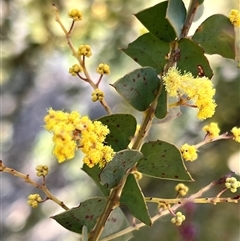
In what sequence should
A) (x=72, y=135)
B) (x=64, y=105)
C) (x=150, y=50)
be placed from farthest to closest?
(x=64, y=105) → (x=150, y=50) → (x=72, y=135)

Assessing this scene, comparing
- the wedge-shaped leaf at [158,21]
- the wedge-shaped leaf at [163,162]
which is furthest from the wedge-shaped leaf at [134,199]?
the wedge-shaped leaf at [158,21]

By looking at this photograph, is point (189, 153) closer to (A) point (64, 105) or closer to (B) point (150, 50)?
(B) point (150, 50)

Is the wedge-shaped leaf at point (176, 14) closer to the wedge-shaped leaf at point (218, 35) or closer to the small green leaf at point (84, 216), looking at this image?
the wedge-shaped leaf at point (218, 35)

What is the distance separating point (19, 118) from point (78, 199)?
9.6 inches

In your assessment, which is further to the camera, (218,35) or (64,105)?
(64,105)

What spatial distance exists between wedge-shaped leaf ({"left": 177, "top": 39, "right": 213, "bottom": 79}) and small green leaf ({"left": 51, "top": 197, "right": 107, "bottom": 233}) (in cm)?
14

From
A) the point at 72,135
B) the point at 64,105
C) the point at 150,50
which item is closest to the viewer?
the point at 72,135

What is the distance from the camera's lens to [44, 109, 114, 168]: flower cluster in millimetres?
270

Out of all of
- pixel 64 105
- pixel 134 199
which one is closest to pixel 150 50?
pixel 134 199

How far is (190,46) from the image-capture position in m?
0.34

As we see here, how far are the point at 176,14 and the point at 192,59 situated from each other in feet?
0.13

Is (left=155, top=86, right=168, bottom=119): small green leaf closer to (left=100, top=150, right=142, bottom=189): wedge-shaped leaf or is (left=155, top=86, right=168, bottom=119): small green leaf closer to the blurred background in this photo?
(left=100, top=150, right=142, bottom=189): wedge-shaped leaf

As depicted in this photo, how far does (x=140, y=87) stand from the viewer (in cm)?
35

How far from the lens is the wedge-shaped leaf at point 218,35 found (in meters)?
0.37
